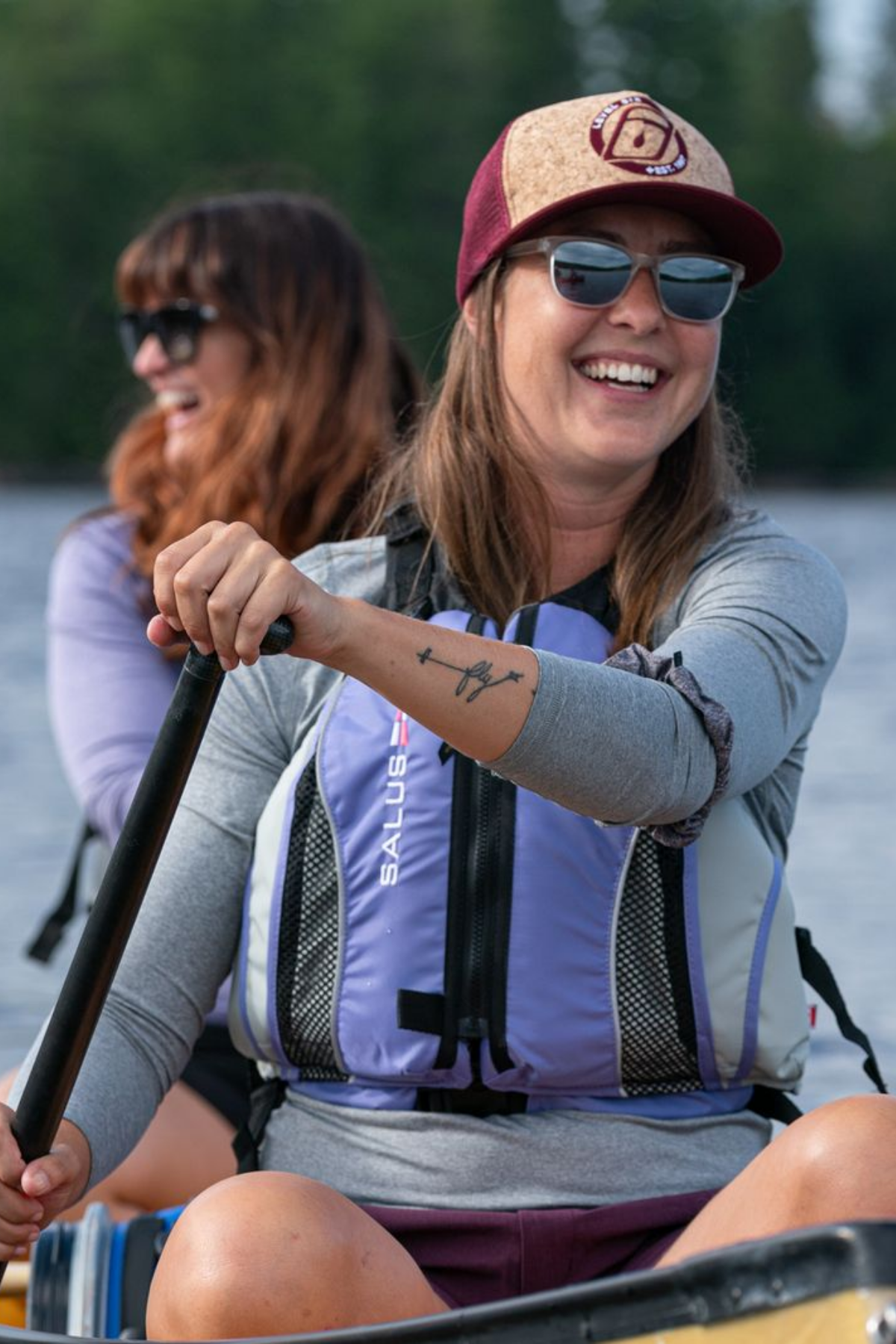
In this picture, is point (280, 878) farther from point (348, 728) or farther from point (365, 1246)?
point (365, 1246)

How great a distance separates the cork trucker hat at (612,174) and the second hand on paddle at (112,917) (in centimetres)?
70

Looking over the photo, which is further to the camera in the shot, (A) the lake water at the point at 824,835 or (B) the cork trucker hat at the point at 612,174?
(A) the lake water at the point at 824,835

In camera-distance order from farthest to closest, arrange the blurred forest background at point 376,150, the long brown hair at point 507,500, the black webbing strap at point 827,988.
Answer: the blurred forest background at point 376,150
the long brown hair at point 507,500
the black webbing strap at point 827,988

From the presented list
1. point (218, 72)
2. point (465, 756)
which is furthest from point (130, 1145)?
point (218, 72)

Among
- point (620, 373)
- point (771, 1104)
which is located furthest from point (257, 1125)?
point (620, 373)

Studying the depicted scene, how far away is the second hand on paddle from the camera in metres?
2.19

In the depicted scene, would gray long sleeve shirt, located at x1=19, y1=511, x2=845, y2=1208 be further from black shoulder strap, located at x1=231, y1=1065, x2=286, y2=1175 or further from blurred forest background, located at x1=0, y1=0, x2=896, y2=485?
blurred forest background, located at x1=0, y1=0, x2=896, y2=485

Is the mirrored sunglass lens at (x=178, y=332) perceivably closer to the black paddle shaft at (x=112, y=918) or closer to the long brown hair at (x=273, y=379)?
the long brown hair at (x=273, y=379)

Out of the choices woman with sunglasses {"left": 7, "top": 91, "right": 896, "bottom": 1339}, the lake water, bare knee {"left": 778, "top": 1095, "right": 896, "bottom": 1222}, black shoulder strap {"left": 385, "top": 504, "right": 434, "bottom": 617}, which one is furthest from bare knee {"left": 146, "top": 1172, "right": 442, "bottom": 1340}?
the lake water

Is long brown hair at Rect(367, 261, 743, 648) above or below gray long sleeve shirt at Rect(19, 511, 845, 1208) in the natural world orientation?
above

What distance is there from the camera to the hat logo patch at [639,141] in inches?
95.8

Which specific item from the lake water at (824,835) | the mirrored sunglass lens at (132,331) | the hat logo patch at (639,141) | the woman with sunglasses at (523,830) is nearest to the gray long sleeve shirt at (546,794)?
the woman with sunglasses at (523,830)

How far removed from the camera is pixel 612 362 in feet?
8.18

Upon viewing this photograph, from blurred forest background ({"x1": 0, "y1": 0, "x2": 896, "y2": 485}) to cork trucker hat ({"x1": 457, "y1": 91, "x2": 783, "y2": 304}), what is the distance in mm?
35296
